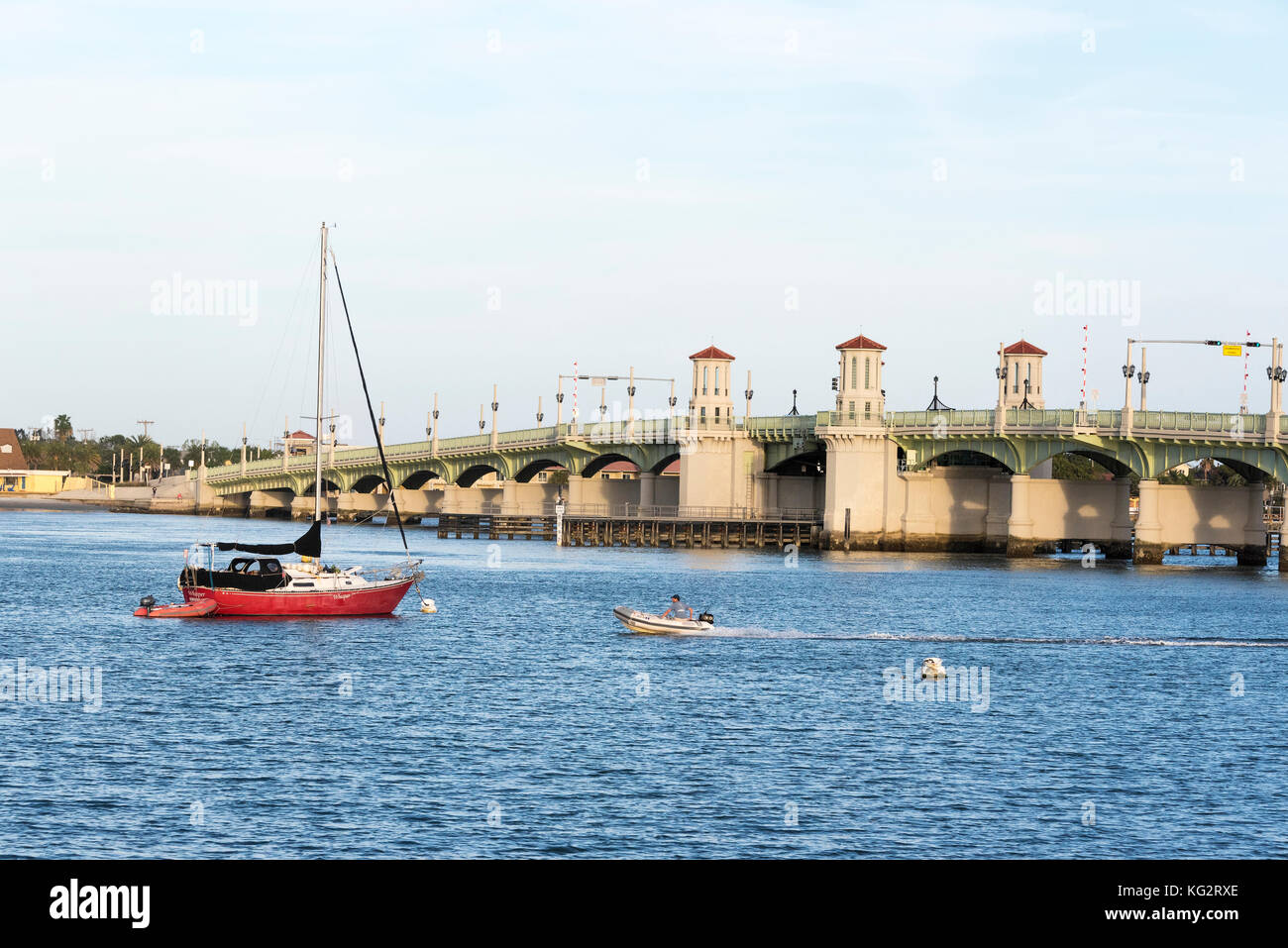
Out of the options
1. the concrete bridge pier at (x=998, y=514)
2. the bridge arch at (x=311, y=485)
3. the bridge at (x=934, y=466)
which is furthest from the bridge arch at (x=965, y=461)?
the bridge arch at (x=311, y=485)

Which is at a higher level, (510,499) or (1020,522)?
(510,499)

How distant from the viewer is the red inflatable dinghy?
63.1m

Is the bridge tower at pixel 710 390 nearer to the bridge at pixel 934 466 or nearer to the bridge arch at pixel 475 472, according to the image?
the bridge at pixel 934 466

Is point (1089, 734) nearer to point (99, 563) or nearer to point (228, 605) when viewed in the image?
point (228, 605)

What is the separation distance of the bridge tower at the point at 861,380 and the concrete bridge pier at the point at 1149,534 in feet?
77.8

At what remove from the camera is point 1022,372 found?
465 feet

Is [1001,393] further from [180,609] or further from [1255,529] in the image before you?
[180,609]

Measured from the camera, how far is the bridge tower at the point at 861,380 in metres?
132

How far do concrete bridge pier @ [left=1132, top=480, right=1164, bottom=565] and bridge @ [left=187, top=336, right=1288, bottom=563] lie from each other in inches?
4.8

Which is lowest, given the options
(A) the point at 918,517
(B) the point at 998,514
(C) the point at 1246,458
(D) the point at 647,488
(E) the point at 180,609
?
(E) the point at 180,609

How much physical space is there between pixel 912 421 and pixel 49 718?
9990 centimetres

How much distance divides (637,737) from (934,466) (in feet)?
344

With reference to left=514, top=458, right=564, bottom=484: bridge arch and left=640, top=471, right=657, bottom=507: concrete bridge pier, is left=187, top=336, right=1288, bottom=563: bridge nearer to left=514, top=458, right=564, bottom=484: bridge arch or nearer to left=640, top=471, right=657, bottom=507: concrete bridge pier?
left=640, top=471, right=657, bottom=507: concrete bridge pier

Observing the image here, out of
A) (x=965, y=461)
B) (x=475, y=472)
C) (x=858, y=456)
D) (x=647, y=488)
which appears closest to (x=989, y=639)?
(x=858, y=456)
